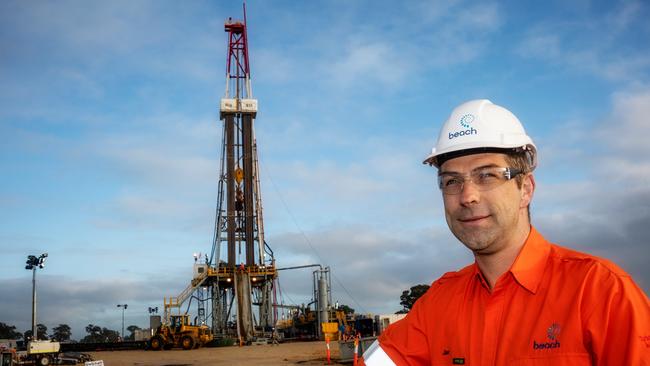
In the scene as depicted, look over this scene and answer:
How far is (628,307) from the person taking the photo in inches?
66.3

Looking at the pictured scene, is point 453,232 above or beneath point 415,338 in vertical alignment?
above

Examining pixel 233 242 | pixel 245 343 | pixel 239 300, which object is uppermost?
pixel 233 242

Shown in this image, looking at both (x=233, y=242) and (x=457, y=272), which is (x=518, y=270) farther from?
(x=233, y=242)

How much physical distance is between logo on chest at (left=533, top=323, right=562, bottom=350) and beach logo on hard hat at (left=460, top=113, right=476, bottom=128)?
913mm

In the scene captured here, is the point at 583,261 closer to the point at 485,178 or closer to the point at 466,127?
the point at 485,178

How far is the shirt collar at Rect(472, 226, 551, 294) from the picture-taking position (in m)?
2.13

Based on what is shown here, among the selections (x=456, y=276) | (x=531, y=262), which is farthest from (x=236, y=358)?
(x=531, y=262)

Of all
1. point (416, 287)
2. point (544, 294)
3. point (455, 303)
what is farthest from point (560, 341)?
point (416, 287)

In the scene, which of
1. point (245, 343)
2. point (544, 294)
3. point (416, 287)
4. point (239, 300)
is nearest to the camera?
point (544, 294)

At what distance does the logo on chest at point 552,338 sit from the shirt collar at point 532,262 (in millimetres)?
197

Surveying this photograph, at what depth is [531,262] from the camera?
219 centimetres

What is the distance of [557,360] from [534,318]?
200 mm

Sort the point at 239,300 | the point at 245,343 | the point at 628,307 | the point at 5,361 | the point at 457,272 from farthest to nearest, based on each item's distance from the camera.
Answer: the point at 239,300 → the point at 245,343 → the point at 5,361 → the point at 457,272 → the point at 628,307

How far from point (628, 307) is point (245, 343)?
146 feet
